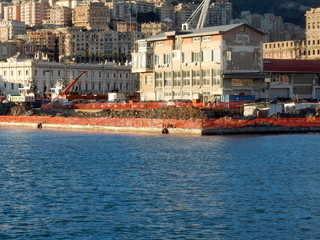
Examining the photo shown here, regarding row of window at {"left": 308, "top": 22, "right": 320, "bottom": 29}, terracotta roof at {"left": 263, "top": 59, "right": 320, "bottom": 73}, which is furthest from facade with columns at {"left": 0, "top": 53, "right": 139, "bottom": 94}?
terracotta roof at {"left": 263, "top": 59, "right": 320, "bottom": 73}

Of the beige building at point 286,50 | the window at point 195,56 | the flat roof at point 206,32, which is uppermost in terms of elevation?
the beige building at point 286,50

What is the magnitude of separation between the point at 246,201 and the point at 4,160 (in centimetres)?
2367

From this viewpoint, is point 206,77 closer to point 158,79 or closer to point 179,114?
point 158,79

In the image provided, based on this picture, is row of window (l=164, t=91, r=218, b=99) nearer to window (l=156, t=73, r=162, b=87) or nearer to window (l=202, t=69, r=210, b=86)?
window (l=202, t=69, r=210, b=86)

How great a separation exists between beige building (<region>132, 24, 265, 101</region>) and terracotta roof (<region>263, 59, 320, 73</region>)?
6.65m

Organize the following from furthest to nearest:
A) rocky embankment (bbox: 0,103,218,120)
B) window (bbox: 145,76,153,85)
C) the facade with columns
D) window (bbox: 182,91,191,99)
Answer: the facade with columns, window (bbox: 145,76,153,85), window (bbox: 182,91,191,99), rocky embankment (bbox: 0,103,218,120)

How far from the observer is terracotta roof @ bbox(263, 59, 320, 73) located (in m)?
106

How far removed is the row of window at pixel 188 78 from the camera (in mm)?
97000

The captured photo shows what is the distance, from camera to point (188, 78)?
10038 cm

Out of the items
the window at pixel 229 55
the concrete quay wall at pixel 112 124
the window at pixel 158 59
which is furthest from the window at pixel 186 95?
the concrete quay wall at pixel 112 124

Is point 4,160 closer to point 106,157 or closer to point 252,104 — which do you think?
point 106,157

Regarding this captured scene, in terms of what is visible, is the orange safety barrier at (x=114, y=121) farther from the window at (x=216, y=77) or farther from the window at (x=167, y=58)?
the window at (x=167, y=58)

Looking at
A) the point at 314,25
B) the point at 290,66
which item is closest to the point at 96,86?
the point at 314,25

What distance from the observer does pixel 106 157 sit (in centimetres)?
5581
